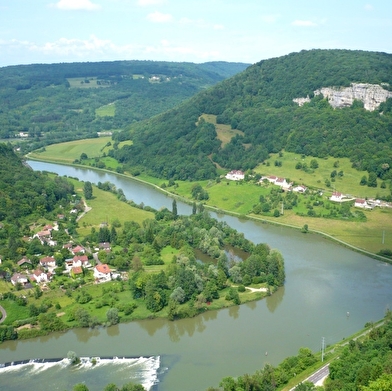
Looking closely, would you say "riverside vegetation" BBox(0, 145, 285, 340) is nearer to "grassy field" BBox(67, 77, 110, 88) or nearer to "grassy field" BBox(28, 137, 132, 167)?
"grassy field" BBox(28, 137, 132, 167)

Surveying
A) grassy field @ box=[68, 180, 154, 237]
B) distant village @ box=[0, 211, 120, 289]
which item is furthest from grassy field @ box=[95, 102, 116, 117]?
distant village @ box=[0, 211, 120, 289]

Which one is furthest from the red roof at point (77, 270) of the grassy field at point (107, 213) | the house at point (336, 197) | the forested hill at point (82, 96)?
the forested hill at point (82, 96)

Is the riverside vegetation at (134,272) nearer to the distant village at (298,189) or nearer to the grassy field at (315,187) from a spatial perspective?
the grassy field at (315,187)

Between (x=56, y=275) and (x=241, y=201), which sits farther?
(x=241, y=201)

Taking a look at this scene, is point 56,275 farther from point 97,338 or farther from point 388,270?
point 388,270

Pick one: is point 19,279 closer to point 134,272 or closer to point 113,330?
point 134,272

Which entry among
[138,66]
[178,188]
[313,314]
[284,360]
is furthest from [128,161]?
[138,66]

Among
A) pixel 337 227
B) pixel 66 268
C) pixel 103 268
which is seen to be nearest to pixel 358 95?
pixel 337 227
